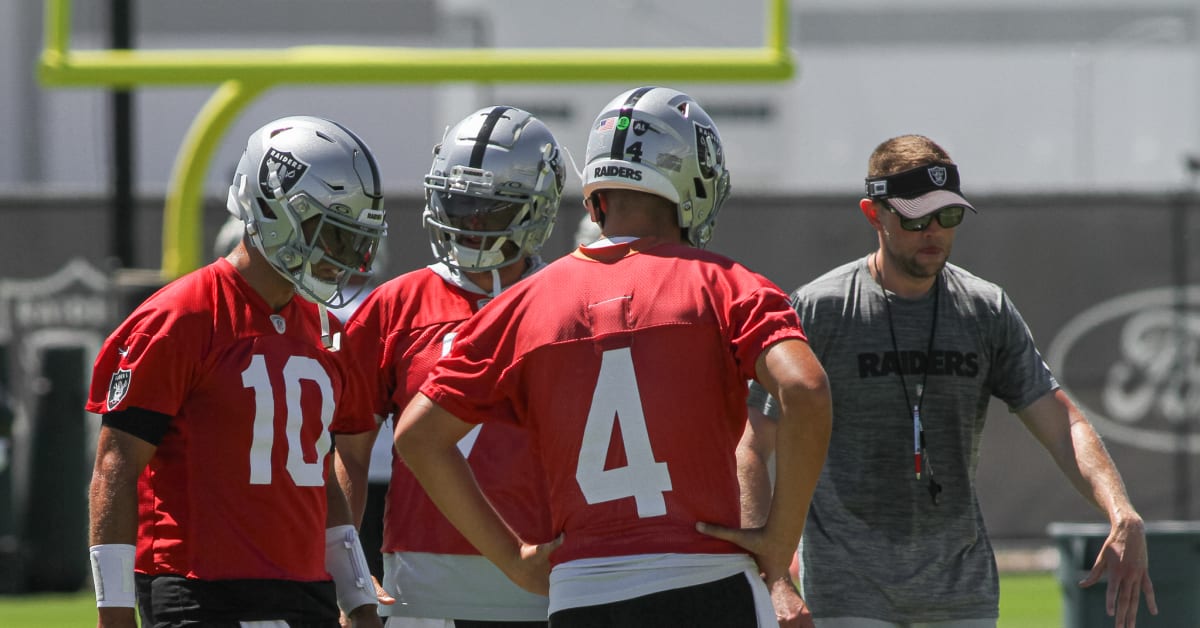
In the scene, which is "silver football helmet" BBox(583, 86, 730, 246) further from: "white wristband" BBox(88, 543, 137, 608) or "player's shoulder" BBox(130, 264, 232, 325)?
"white wristband" BBox(88, 543, 137, 608)

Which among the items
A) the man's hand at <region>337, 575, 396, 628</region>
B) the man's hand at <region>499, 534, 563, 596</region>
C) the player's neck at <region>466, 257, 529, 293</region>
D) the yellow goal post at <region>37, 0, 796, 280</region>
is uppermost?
the yellow goal post at <region>37, 0, 796, 280</region>

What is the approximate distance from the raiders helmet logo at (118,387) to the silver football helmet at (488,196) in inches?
A: 44.3

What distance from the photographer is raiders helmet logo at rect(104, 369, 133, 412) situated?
361 centimetres

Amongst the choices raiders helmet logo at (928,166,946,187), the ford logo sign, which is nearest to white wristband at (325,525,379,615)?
raiders helmet logo at (928,166,946,187)

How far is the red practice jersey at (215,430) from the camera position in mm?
3645

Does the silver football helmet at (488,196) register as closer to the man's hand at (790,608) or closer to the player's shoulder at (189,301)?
the player's shoulder at (189,301)

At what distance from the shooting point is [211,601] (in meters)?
3.68

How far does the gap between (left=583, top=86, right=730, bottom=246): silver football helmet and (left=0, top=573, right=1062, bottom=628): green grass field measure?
6.03m

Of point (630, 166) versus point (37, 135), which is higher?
point (37, 135)

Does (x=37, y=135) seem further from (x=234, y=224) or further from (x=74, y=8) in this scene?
(x=234, y=224)

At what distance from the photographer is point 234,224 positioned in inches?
262

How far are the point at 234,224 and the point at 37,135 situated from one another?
7681 millimetres

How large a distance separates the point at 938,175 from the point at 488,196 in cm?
126

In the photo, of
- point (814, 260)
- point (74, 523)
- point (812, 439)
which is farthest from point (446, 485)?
point (814, 260)
